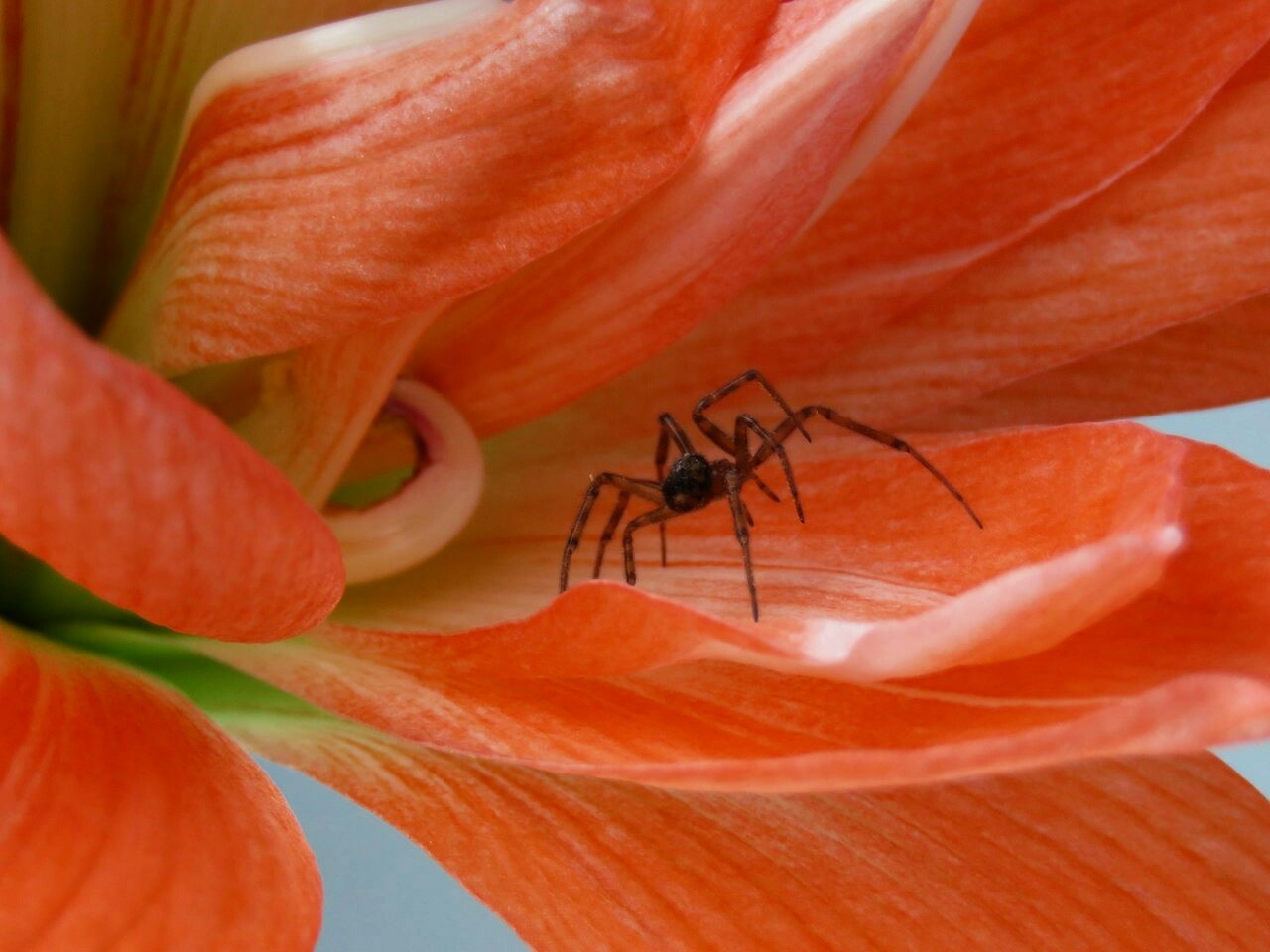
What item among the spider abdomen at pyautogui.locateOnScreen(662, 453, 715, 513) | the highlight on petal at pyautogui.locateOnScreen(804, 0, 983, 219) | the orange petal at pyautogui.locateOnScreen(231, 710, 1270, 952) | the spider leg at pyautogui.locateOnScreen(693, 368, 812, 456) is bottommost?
the orange petal at pyautogui.locateOnScreen(231, 710, 1270, 952)

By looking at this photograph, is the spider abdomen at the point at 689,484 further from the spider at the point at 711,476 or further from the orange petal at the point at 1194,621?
the orange petal at the point at 1194,621

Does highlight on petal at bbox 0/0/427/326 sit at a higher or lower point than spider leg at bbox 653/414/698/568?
higher

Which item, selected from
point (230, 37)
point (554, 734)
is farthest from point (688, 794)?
point (230, 37)

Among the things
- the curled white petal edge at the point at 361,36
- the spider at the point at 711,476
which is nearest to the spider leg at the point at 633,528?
the spider at the point at 711,476

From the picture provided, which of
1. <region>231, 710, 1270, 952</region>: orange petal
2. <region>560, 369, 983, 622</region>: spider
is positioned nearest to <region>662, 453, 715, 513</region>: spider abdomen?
<region>560, 369, 983, 622</region>: spider

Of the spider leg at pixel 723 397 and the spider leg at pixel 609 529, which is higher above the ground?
the spider leg at pixel 723 397

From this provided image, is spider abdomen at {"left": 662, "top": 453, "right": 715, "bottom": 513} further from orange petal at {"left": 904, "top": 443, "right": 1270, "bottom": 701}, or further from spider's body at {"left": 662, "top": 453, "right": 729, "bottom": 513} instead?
orange petal at {"left": 904, "top": 443, "right": 1270, "bottom": 701}
